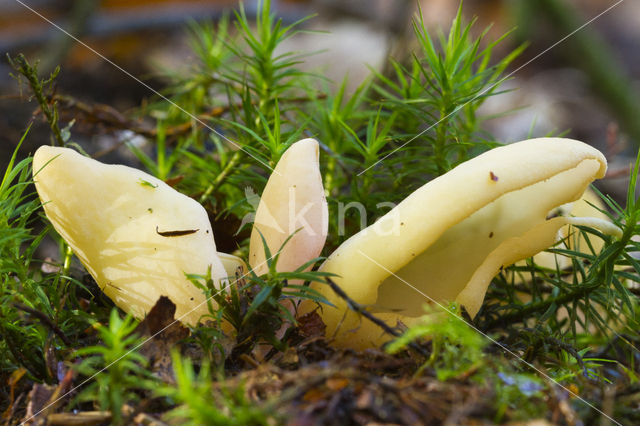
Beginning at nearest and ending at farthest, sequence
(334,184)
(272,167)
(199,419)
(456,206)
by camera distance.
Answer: (199,419) < (456,206) < (272,167) < (334,184)

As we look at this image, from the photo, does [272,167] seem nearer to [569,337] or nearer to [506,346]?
[506,346]

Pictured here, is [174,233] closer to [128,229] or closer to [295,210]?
[128,229]

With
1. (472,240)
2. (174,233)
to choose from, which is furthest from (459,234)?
(174,233)

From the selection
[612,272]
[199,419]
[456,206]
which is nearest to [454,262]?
[456,206]

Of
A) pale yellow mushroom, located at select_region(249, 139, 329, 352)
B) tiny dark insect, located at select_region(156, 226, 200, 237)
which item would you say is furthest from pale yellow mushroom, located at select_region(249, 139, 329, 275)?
tiny dark insect, located at select_region(156, 226, 200, 237)

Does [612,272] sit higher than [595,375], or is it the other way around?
[612,272]

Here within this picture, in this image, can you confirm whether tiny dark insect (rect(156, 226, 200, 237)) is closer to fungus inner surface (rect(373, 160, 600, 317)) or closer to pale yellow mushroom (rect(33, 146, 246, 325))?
pale yellow mushroom (rect(33, 146, 246, 325))
